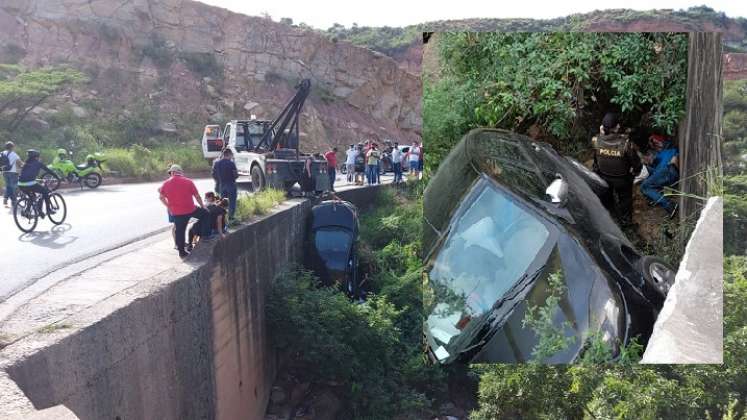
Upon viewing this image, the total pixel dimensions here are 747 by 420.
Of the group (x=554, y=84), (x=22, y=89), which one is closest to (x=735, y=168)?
(x=554, y=84)

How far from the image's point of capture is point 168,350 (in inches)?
236

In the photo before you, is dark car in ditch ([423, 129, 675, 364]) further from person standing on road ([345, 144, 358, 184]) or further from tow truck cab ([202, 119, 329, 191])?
person standing on road ([345, 144, 358, 184])

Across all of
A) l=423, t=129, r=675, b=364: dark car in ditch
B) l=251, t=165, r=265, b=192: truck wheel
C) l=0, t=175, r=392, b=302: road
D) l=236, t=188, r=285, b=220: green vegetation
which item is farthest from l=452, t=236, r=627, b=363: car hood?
l=251, t=165, r=265, b=192: truck wheel

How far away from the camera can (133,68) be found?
1265 inches

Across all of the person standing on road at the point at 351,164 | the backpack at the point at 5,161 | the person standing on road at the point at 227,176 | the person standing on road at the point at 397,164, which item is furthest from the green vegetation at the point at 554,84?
the person standing on road at the point at 351,164

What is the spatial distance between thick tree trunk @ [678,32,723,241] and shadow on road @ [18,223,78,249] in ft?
22.1

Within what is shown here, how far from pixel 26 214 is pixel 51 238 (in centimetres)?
64

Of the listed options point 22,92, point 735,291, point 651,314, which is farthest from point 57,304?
point 22,92

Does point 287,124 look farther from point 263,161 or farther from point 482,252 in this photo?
point 482,252

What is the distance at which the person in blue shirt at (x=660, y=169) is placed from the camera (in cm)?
512

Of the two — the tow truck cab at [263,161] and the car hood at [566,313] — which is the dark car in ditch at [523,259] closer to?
the car hood at [566,313]

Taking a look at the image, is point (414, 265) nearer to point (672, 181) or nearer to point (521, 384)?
point (521, 384)

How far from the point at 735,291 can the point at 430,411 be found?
5.13 m

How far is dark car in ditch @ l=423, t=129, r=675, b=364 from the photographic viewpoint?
5098 mm
